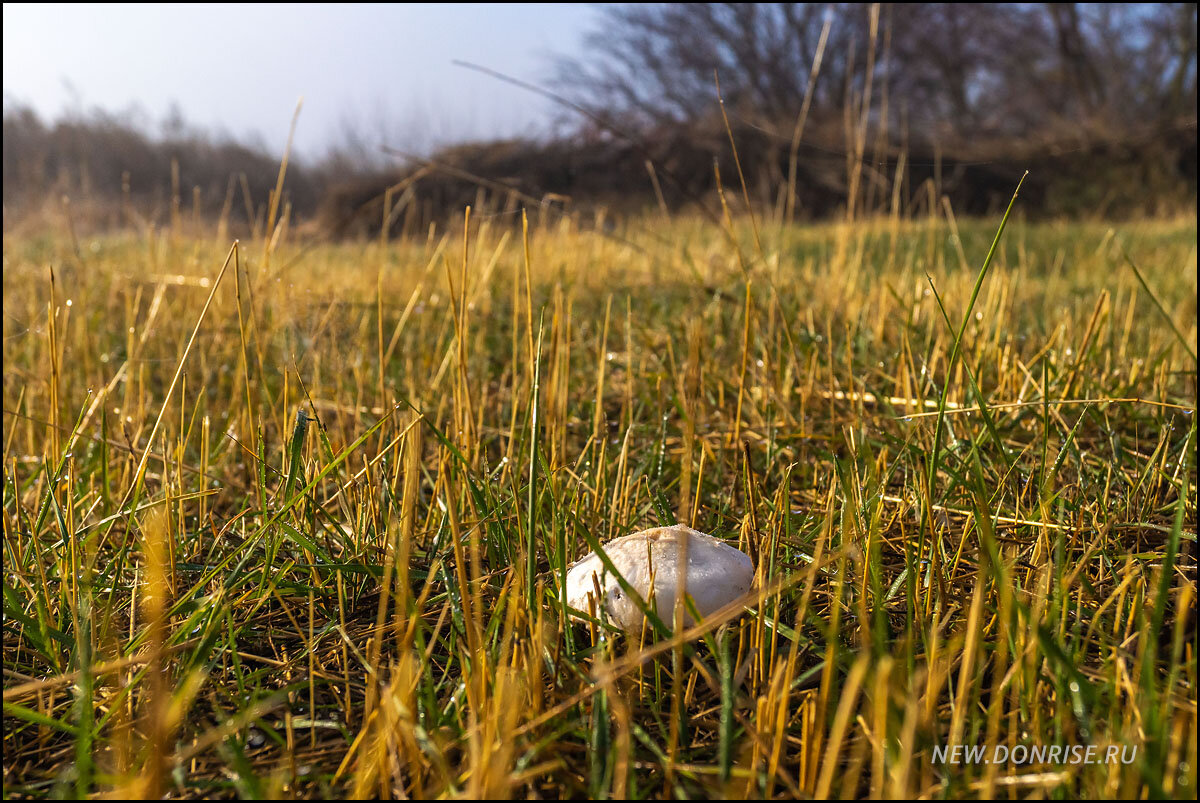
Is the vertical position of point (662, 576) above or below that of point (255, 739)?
above

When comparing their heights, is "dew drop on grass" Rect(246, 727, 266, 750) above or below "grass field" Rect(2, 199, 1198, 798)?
below

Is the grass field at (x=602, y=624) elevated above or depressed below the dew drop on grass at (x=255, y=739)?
above

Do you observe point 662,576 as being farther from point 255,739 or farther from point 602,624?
point 255,739

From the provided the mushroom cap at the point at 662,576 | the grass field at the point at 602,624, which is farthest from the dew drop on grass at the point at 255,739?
the mushroom cap at the point at 662,576

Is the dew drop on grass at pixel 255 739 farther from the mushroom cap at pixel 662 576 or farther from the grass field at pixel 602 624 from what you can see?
the mushroom cap at pixel 662 576

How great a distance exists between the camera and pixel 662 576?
81cm

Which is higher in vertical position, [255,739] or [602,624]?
[602,624]

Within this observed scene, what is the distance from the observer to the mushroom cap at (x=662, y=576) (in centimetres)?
80

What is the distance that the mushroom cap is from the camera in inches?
31.4

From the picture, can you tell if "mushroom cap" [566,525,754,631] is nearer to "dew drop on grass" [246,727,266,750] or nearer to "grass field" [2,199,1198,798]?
"grass field" [2,199,1198,798]

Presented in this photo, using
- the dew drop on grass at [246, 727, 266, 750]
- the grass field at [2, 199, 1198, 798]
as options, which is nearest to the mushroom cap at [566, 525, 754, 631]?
the grass field at [2, 199, 1198, 798]

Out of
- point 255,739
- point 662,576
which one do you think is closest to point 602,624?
point 662,576

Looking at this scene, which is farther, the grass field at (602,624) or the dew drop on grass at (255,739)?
the dew drop on grass at (255,739)

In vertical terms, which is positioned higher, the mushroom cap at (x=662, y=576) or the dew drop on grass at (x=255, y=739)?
the mushroom cap at (x=662, y=576)
